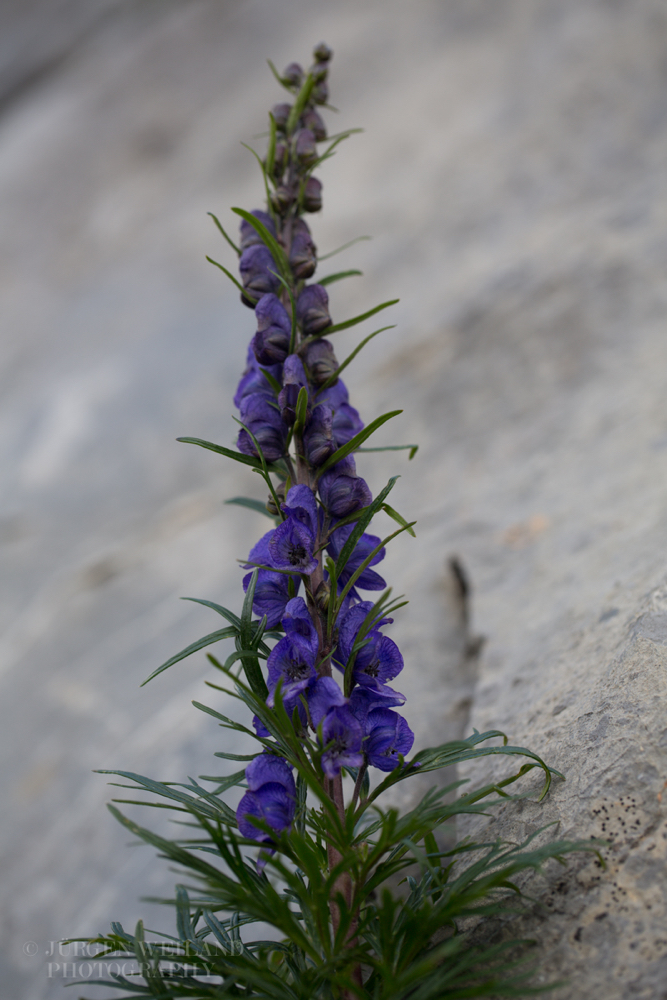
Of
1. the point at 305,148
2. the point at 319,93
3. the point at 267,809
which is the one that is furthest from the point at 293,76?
the point at 267,809

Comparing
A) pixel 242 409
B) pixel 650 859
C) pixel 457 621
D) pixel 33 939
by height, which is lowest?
pixel 650 859

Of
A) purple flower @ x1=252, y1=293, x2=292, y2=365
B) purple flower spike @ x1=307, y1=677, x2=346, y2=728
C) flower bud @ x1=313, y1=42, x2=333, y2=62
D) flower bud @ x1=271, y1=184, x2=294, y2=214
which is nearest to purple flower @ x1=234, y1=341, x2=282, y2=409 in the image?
purple flower @ x1=252, y1=293, x2=292, y2=365

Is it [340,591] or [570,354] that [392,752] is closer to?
[340,591]

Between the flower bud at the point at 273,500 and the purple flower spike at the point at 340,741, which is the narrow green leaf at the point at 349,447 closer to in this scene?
the flower bud at the point at 273,500

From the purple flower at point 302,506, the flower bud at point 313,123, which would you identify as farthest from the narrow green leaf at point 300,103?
the purple flower at point 302,506

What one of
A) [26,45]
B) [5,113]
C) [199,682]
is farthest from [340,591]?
[26,45]
